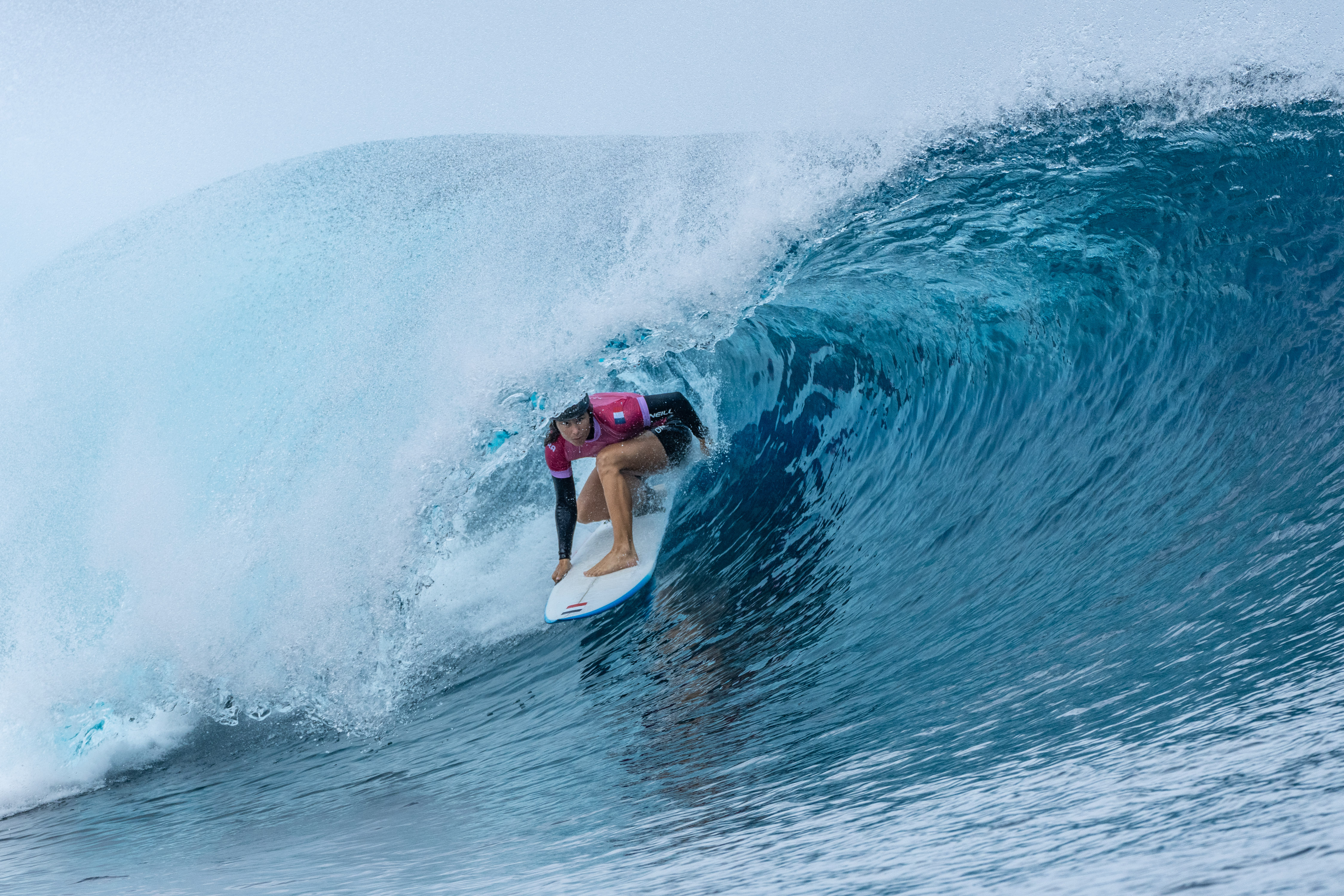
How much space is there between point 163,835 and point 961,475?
3.57m

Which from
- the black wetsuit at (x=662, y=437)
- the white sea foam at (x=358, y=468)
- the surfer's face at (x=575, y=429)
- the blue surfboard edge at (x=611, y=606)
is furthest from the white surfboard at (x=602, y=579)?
the surfer's face at (x=575, y=429)

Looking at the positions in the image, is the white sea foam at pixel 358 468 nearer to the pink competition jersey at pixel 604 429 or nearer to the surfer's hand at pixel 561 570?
the surfer's hand at pixel 561 570

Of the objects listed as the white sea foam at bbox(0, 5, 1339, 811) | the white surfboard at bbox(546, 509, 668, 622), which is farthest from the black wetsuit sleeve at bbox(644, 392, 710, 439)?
the white sea foam at bbox(0, 5, 1339, 811)

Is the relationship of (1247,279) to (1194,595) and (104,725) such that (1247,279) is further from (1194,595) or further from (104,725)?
(104,725)

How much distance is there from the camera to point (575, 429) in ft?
12.3

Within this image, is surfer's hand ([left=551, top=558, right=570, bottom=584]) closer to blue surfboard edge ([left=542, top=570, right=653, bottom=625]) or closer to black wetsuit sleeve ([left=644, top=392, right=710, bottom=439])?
blue surfboard edge ([left=542, top=570, right=653, bottom=625])

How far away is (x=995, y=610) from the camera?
2873 millimetres

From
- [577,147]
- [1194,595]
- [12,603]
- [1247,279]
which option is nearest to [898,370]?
[1247,279]

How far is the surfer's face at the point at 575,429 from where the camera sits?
3738 millimetres

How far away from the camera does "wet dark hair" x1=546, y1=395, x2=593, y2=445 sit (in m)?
3.73

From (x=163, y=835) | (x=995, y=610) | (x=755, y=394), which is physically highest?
(x=755, y=394)

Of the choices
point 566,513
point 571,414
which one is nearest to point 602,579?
point 566,513

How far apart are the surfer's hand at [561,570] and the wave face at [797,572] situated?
0.30m

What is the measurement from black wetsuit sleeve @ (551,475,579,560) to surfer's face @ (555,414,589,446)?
27cm
